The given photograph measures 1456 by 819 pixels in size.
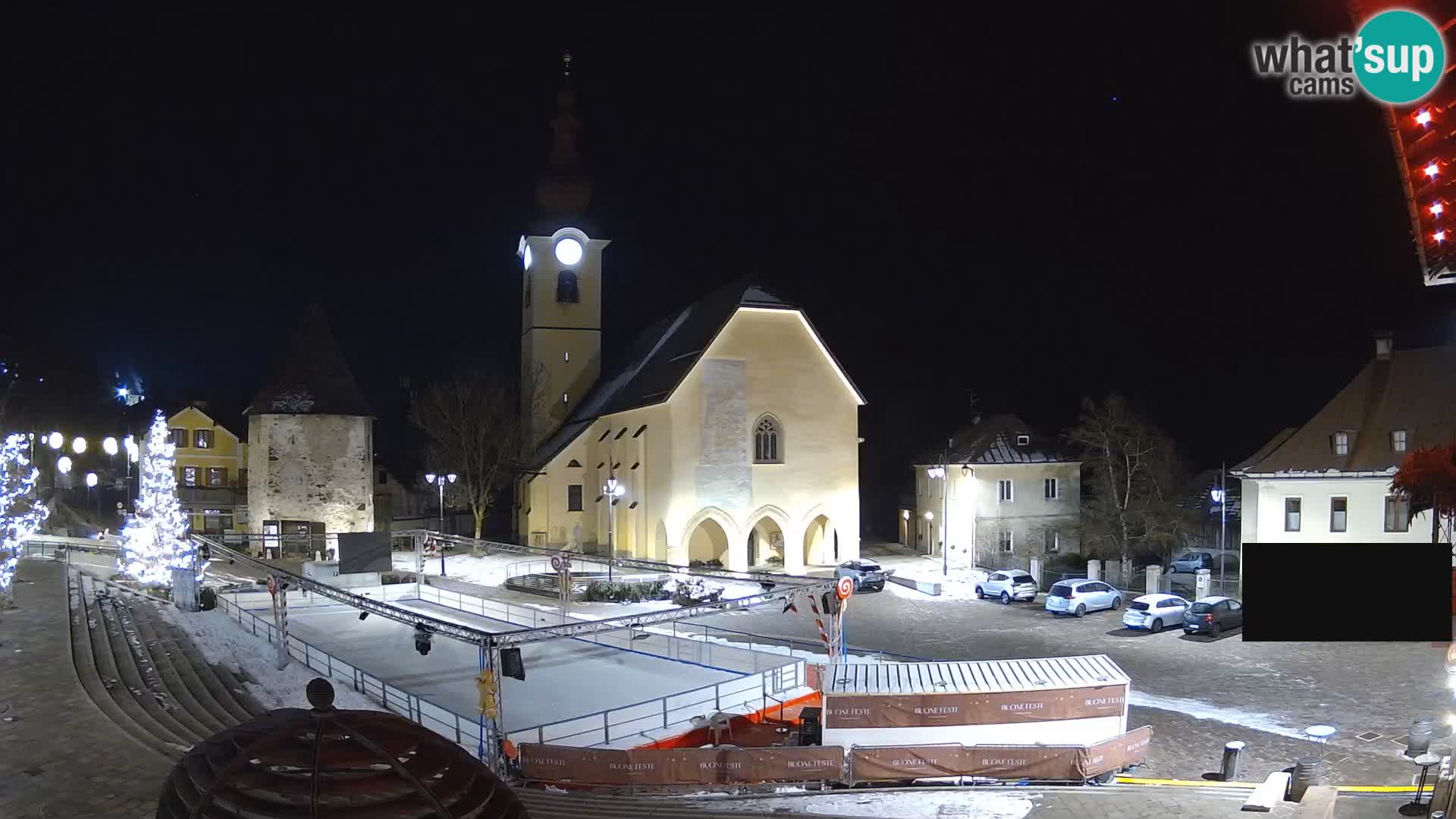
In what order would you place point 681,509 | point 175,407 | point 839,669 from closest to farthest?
1. point 839,669
2. point 681,509
3. point 175,407

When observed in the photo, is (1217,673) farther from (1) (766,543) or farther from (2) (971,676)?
(1) (766,543)

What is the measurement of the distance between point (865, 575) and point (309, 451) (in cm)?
2362

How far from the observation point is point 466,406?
4725cm

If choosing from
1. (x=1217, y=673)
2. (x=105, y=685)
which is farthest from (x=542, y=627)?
(x=1217, y=673)

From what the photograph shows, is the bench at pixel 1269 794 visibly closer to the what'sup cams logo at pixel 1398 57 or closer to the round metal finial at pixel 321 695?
the what'sup cams logo at pixel 1398 57

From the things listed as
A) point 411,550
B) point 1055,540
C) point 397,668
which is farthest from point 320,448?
point 1055,540

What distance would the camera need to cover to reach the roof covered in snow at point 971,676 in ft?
45.7

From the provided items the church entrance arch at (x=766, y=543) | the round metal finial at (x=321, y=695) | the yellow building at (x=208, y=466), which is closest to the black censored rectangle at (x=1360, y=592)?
the round metal finial at (x=321, y=695)

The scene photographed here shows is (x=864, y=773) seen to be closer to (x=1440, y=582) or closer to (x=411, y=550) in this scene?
(x=1440, y=582)

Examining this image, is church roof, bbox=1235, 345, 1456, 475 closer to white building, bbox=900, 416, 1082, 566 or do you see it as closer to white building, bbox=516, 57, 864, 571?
white building, bbox=900, 416, 1082, 566

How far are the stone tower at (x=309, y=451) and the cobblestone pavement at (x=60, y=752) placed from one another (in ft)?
77.0

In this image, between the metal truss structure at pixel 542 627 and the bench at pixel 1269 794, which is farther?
the metal truss structure at pixel 542 627

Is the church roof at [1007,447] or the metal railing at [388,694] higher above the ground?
the church roof at [1007,447]

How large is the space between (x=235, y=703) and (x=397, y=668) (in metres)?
A: 4.09
